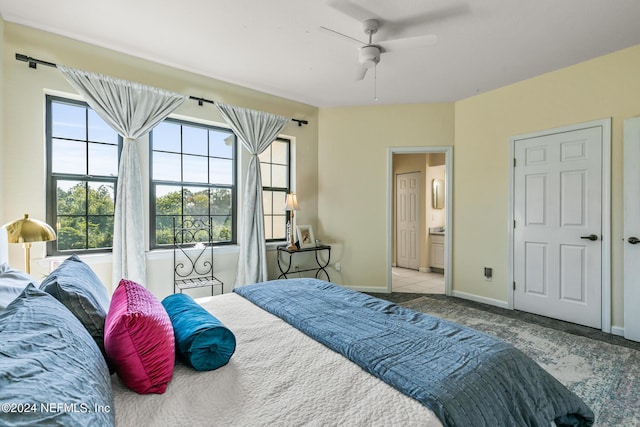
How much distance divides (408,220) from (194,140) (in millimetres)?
4498

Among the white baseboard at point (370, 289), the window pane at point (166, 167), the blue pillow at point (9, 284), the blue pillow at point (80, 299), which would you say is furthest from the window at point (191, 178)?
the blue pillow at point (80, 299)

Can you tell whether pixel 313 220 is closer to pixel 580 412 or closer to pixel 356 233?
pixel 356 233

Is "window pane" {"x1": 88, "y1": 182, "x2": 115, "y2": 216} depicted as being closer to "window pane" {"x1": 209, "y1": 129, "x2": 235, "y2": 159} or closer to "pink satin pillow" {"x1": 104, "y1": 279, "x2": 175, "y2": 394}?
"window pane" {"x1": 209, "y1": 129, "x2": 235, "y2": 159}

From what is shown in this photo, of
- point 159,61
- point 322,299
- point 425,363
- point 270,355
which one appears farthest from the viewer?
point 159,61

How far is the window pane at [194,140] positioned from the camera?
350cm

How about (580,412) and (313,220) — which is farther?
(313,220)

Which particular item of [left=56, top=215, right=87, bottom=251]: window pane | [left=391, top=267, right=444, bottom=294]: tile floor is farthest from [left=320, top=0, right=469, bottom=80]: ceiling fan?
[left=391, top=267, right=444, bottom=294]: tile floor

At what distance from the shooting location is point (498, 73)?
340 centimetres

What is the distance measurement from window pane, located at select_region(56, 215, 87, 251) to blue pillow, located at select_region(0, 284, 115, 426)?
2262 mm

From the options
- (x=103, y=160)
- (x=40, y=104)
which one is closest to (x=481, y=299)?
(x=103, y=160)

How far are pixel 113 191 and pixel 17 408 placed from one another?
9.79 feet

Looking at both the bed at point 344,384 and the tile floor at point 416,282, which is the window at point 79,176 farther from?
the tile floor at point 416,282

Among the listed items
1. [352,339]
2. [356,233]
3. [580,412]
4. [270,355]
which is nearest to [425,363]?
[352,339]

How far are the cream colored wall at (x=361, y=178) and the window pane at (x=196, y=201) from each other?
169 cm
